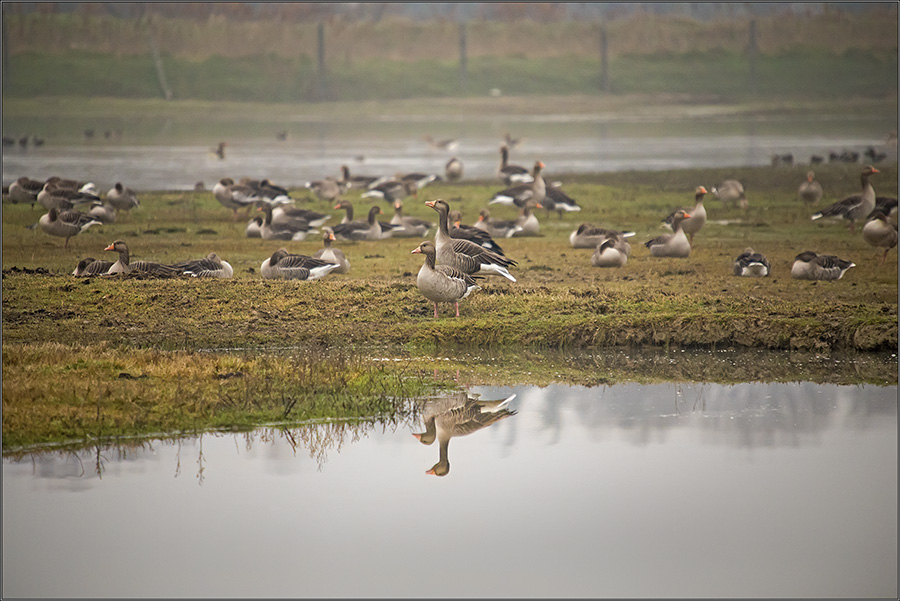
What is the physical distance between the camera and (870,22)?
7950 cm

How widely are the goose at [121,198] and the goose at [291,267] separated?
27.1 feet

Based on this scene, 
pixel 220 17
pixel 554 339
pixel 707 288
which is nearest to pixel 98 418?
pixel 554 339

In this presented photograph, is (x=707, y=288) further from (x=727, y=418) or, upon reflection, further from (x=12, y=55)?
(x=12, y=55)

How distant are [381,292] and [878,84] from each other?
61991 mm

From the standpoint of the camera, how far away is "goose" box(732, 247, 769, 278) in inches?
713

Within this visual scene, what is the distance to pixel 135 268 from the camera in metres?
17.6

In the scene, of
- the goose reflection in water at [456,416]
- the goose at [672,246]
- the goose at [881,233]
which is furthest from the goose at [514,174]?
the goose reflection in water at [456,416]

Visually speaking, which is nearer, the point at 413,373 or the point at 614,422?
the point at 614,422

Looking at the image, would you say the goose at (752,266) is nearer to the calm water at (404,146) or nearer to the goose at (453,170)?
the goose at (453,170)

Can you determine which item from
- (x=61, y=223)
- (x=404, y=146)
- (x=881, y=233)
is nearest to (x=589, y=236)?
(x=881, y=233)

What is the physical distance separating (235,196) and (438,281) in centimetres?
1155

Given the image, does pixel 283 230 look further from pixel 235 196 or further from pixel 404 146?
pixel 404 146

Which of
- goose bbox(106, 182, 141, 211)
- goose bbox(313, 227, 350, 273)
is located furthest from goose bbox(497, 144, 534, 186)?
goose bbox(313, 227, 350, 273)

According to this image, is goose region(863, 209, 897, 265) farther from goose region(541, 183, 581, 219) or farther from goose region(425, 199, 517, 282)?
goose region(541, 183, 581, 219)
